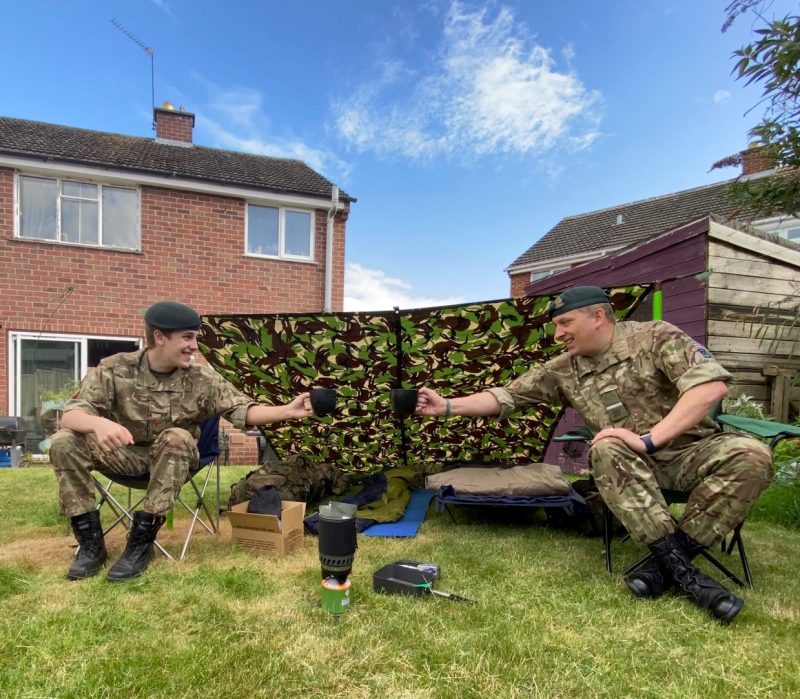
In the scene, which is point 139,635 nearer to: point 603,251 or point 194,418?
point 194,418

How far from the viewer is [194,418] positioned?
2.92 metres

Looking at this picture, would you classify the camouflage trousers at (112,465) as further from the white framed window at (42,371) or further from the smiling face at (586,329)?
the white framed window at (42,371)

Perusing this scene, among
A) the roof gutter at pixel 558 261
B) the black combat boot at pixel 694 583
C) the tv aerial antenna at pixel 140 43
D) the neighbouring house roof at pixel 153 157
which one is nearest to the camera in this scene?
the black combat boot at pixel 694 583

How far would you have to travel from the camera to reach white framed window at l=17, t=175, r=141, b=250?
8.47m

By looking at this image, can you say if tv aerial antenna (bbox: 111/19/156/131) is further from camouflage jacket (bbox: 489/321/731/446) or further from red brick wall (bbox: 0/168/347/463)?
camouflage jacket (bbox: 489/321/731/446)

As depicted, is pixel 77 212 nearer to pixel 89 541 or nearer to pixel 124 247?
pixel 124 247

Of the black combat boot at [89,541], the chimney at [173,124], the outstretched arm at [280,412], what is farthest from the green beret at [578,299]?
the chimney at [173,124]

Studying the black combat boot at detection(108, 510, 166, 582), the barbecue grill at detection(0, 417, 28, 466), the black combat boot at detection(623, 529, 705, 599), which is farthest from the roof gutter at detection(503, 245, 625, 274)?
the black combat boot at detection(108, 510, 166, 582)

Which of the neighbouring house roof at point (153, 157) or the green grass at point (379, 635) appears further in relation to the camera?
the neighbouring house roof at point (153, 157)

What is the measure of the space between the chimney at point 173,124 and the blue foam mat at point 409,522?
1057cm

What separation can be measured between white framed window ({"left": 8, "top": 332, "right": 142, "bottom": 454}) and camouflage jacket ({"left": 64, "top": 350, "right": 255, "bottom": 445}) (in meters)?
6.72

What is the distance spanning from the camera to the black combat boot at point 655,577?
2.09 metres

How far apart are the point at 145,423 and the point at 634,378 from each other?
2.65 meters

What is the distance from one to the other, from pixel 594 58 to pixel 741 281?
417 centimetres
